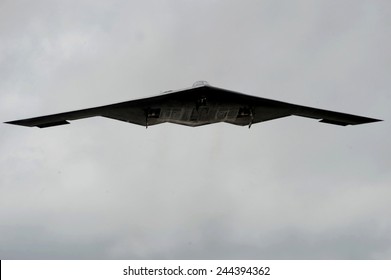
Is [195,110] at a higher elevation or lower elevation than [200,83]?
lower

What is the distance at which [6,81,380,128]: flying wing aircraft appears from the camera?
166ft

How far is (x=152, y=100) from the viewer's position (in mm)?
51500

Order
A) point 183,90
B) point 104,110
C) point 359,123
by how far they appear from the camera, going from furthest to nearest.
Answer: point 359,123 < point 104,110 < point 183,90

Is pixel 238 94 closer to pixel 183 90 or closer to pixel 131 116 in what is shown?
pixel 183 90

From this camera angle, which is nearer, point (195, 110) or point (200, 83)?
point (200, 83)

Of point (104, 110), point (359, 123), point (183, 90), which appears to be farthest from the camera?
point (359, 123)

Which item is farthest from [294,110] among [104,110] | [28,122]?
[28,122]

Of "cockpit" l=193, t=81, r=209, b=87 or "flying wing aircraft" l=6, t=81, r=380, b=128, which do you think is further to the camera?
"flying wing aircraft" l=6, t=81, r=380, b=128

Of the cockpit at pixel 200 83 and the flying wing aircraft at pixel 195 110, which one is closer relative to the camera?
the cockpit at pixel 200 83

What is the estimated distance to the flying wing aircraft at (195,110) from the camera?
50.6 m

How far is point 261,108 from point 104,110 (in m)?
12.1

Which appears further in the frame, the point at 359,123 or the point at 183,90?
the point at 359,123

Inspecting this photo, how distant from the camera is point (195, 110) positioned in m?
52.1

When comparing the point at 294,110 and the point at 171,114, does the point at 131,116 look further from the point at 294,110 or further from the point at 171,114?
the point at 294,110
